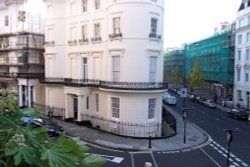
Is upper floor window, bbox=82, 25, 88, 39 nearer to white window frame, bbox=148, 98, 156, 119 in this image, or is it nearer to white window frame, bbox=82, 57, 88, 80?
white window frame, bbox=82, 57, 88, 80

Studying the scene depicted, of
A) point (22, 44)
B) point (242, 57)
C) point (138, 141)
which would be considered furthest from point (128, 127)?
point (242, 57)

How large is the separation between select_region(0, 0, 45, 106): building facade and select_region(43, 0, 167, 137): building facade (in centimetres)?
783

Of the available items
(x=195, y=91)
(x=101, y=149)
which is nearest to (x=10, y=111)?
(x=101, y=149)

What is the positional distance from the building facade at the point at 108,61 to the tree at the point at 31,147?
21886 millimetres

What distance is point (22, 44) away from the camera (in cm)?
3997

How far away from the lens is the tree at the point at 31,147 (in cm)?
177

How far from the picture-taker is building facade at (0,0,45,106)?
38.2 meters

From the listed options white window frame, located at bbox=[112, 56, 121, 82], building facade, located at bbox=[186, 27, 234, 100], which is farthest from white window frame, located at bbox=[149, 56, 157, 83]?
building facade, located at bbox=[186, 27, 234, 100]

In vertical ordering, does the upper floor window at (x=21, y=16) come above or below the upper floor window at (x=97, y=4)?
above

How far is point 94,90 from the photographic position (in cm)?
2883

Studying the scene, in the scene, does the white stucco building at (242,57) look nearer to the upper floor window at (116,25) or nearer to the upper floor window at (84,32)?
the upper floor window at (116,25)

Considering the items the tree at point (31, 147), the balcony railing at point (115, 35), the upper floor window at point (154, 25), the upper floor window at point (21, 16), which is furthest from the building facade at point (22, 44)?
the tree at point (31, 147)

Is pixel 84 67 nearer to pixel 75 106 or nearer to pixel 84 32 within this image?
pixel 84 32

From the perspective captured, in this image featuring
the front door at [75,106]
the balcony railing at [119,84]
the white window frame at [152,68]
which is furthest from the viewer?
the front door at [75,106]
